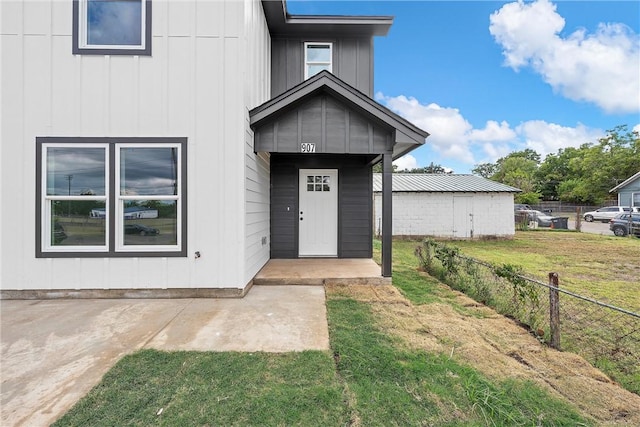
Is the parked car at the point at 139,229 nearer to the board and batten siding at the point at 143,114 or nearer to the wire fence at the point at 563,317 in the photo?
the board and batten siding at the point at 143,114

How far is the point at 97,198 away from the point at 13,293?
5.92 ft

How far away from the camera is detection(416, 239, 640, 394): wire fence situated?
2.79 m

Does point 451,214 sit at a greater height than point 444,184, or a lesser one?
lesser

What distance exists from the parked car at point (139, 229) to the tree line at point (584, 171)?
3370 centimetres

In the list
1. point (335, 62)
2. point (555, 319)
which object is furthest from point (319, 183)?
point (555, 319)

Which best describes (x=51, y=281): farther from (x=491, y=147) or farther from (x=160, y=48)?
(x=491, y=147)

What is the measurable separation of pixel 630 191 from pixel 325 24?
1206 inches

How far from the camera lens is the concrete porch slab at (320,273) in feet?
15.9

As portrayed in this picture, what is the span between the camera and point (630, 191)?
75.0ft

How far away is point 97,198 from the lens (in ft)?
13.4

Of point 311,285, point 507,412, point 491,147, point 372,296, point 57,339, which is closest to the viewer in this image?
point 507,412

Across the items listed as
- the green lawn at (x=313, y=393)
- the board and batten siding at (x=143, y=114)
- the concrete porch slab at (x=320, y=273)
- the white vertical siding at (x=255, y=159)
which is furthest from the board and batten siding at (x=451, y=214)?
the green lawn at (x=313, y=393)

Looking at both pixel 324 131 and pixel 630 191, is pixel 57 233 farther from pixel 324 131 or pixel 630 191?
pixel 630 191

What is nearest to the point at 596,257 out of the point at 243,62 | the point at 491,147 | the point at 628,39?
the point at 243,62
